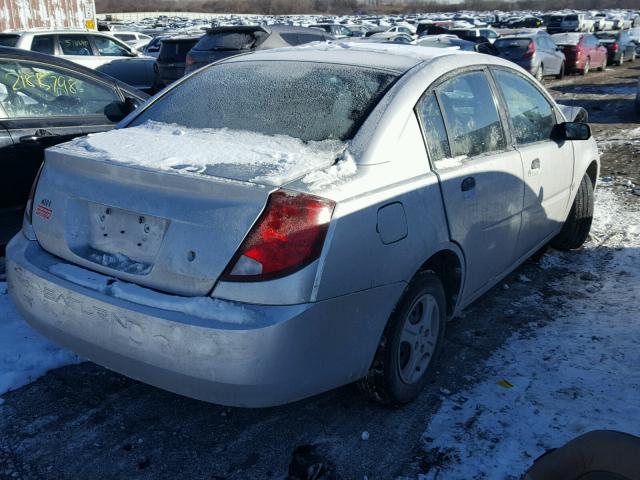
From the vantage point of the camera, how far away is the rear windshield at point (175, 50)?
13.4 meters

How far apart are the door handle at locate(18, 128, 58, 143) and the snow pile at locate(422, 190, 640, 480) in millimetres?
3382

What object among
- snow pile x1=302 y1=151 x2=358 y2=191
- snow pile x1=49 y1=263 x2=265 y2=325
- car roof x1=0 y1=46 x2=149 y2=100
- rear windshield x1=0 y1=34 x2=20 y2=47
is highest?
rear windshield x1=0 y1=34 x2=20 y2=47

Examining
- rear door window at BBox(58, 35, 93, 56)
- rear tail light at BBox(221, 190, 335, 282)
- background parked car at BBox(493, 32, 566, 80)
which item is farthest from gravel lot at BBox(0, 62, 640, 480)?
background parked car at BBox(493, 32, 566, 80)

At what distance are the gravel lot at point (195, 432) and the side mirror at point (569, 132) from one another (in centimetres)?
163

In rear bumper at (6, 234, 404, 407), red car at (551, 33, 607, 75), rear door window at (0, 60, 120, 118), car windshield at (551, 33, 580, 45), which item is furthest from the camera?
car windshield at (551, 33, 580, 45)

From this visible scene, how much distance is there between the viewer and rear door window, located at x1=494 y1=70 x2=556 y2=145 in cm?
400

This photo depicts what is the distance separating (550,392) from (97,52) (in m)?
12.6

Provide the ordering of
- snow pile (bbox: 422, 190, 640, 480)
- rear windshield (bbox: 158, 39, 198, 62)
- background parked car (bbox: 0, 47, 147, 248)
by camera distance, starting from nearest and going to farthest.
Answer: snow pile (bbox: 422, 190, 640, 480)
background parked car (bbox: 0, 47, 147, 248)
rear windshield (bbox: 158, 39, 198, 62)

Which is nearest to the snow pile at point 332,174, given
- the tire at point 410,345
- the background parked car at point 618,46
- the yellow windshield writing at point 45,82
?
the tire at point 410,345

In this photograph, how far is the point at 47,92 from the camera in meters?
5.01

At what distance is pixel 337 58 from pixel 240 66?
1.96 ft

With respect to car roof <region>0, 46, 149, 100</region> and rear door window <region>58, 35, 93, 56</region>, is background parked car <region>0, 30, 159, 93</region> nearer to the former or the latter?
rear door window <region>58, 35, 93, 56</region>

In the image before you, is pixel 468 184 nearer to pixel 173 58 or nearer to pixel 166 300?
pixel 166 300

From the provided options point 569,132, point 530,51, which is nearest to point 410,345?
point 569,132
